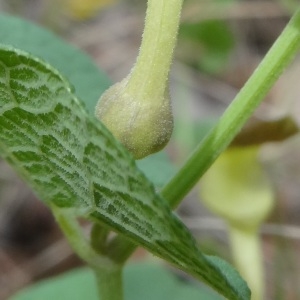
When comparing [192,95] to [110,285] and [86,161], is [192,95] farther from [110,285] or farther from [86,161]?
[86,161]

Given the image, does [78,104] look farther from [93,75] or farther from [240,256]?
[240,256]

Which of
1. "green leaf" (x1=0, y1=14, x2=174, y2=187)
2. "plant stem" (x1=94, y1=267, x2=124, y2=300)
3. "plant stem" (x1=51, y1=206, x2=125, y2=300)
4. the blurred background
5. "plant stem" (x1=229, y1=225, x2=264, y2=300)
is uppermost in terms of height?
"green leaf" (x1=0, y1=14, x2=174, y2=187)

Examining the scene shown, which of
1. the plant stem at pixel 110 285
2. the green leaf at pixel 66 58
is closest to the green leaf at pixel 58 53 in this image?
the green leaf at pixel 66 58

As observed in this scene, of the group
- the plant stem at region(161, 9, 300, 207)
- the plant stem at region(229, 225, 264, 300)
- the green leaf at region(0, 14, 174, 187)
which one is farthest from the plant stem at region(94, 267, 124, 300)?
the plant stem at region(229, 225, 264, 300)

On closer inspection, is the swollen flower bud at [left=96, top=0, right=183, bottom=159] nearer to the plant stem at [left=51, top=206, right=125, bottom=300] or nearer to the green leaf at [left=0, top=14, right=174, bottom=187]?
the plant stem at [left=51, top=206, right=125, bottom=300]

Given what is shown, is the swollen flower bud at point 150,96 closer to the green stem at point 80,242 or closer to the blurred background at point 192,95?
the green stem at point 80,242

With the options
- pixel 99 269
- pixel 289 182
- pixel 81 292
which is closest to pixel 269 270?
pixel 289 182

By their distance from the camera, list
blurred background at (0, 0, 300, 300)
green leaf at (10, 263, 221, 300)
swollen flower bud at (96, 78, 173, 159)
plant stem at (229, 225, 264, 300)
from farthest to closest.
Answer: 1. blurred background at (0, 0, 300, 300)
2. green leaf at (10, 263, 221, 300)
3. plant stem at (229, 225, 264, 300)
4. swollen flower bud at (96, 78, 173, 159)
